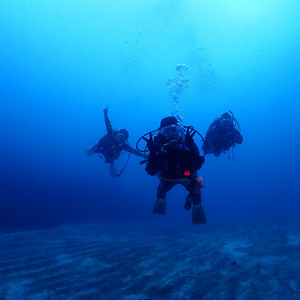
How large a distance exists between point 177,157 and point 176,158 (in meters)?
0.03

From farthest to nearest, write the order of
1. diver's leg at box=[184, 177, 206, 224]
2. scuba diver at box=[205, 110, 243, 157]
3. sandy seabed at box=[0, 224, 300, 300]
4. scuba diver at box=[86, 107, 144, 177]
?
scuba diver at box=[86, 107, 144, 177] < scuba diver at box=[205, 110, 243, 157] < diver's leg at box=[184, 177, 206, 224] < sandy seabed at box=[0, 224, 300, 300]

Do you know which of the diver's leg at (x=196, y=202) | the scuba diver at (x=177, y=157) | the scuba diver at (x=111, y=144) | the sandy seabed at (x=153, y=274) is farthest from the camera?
the scuba diver at (x=111, y=144)

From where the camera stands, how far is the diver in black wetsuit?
5219 millimetres

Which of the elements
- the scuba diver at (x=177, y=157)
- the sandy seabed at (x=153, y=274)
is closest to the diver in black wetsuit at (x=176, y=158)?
the scuba diver at (x=177, y=157)

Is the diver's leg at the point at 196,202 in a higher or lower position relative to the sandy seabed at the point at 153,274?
higher

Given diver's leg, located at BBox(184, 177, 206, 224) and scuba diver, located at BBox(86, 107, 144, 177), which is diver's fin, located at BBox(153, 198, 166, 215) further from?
scuba diver, located at BBox(86, 107, 144, 177)

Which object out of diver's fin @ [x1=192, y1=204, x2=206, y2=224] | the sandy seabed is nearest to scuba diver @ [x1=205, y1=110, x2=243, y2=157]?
diver's fin @ [x1=192, y1=204, x2=206, y2=224]

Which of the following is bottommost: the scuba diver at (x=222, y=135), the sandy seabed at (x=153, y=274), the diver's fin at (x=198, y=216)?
the sandy seabed at (x=153, y=274)

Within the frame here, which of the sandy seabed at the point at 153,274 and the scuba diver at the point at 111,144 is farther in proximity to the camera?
the scuba diver at the point at 111,144

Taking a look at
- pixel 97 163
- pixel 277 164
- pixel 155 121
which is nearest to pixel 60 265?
pixel 97 163

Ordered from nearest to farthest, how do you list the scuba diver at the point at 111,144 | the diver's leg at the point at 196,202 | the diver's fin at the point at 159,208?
the diver's leg at the point at 196,202, the diver's fin at the point at 159,208, the scuba diver at the point at 111,144

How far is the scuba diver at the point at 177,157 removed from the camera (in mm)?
5219

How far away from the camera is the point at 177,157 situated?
5230 mm

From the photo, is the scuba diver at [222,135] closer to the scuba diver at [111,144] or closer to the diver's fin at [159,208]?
the scuba diver at [111,144]
